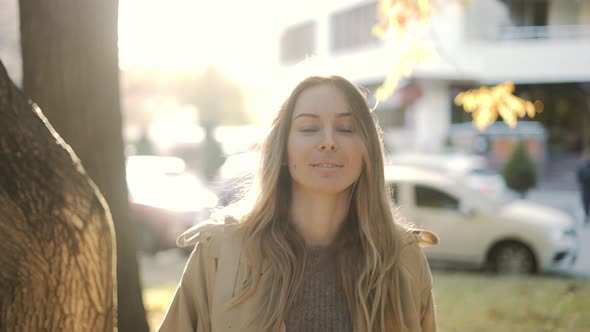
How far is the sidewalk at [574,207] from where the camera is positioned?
11.9m

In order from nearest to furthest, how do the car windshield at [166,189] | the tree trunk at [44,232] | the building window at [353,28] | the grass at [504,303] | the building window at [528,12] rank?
the tree trunk at [44,232]
the grass at [504,303]
the car windshield at [166,189]
the building window at [528,12]
the building window at [353,28]

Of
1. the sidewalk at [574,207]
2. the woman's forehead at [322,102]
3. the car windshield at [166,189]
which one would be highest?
the woman's forehead at [322,102]

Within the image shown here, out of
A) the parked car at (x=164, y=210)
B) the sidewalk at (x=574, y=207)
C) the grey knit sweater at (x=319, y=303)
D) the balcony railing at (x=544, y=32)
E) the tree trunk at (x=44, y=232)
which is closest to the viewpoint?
the tree trunk at (x=44, y=232)

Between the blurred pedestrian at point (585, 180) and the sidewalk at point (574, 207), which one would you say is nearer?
the sidewalk at point (574, 207)

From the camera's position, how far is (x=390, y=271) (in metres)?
2.63

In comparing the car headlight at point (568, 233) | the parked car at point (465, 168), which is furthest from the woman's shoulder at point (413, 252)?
the car headlight at point (568, 233)

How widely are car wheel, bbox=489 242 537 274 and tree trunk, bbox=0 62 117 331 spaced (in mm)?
→ 9003

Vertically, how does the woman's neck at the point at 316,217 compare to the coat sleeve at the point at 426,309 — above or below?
above

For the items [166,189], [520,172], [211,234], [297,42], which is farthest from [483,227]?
[297,42]

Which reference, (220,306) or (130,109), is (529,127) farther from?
(130,109)

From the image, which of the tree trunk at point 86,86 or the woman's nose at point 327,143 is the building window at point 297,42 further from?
the woman's nose at point 327,143

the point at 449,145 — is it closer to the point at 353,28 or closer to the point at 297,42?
the point at 353,28

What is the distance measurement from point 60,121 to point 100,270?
1.70 m

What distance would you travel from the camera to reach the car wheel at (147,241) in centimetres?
1288
